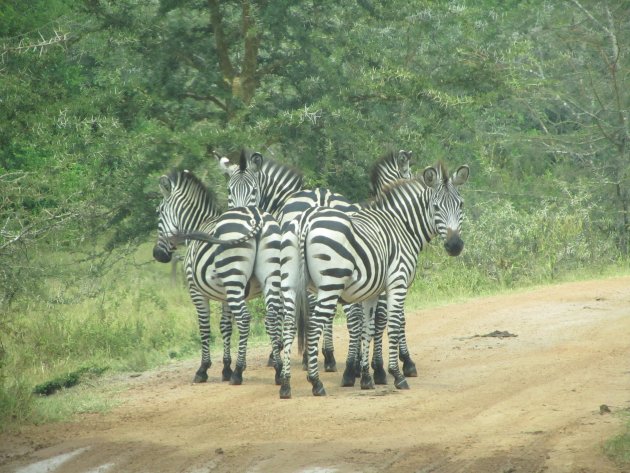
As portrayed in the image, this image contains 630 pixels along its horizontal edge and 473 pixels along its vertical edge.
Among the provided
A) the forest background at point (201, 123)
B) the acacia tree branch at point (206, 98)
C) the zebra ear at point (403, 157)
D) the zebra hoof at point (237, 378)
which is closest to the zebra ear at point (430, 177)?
the zebra ear at point (403, 157)

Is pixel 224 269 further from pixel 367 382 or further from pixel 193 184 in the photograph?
pixel 367 382

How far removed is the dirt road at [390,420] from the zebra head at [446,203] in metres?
1.35

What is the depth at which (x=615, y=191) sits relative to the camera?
22.4 m

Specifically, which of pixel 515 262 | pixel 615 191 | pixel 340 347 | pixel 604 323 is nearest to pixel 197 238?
pixel 340 347

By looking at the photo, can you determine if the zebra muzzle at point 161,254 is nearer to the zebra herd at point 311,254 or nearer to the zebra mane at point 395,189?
the zebra herd at point 311,254

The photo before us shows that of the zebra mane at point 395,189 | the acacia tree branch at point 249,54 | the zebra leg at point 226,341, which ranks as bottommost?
the zebra leg at point 226,341

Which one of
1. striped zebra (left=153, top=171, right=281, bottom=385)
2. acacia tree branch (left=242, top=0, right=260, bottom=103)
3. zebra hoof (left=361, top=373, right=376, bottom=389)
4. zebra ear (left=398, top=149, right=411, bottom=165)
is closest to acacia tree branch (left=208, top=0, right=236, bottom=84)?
acacia tree branch (left=242, top=0, right=260, bottom=103)

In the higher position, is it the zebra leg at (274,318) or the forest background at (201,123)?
the forest background at (201,123)

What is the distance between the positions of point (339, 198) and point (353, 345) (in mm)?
1611

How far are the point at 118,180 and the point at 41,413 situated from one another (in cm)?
579

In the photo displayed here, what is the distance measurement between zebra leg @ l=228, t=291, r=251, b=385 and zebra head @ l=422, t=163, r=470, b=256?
212 centimetres

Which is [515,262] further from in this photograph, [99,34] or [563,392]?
[563,392]

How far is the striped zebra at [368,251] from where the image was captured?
32.7 ft

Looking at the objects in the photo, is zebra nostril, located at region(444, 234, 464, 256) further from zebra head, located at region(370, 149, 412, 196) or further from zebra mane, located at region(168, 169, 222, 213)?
zebra mane, located at region(168, 169, 222, 213)
